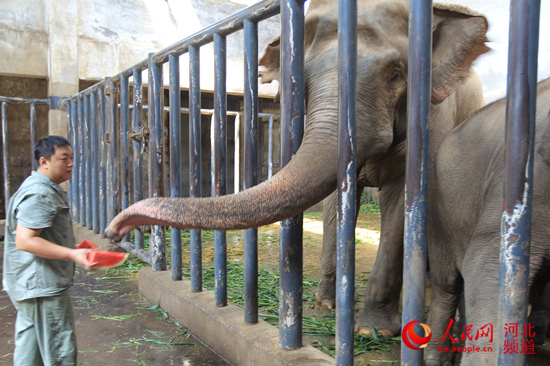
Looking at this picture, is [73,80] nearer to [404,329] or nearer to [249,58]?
[249,58]

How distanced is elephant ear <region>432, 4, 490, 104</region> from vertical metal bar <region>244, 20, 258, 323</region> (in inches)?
46.2

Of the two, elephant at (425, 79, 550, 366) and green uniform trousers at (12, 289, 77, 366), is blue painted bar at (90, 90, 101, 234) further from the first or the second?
elephant at (425, 79, 550, 366)

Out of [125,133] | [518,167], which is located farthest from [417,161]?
[125,133]

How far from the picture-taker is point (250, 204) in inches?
71.6

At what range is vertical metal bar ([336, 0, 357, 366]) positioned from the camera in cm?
169

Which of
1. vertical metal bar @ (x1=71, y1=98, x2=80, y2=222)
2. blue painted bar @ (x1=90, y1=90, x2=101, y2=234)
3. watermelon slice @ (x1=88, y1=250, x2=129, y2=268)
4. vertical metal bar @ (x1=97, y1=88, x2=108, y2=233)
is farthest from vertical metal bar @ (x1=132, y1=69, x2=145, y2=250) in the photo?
watermelon slice @ (x1=88, y1=250, x2=129, y2=268)

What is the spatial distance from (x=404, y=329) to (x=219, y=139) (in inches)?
64.3

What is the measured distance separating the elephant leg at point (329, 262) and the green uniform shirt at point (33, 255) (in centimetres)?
195

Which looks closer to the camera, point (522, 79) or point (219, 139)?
point (522, 79)

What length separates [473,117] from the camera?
7.79 feet

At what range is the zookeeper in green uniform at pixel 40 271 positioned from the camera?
2.05m

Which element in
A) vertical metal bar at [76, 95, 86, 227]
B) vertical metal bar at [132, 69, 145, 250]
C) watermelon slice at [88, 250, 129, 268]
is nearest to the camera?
watermelon slice at [88, 250, 129, 268]

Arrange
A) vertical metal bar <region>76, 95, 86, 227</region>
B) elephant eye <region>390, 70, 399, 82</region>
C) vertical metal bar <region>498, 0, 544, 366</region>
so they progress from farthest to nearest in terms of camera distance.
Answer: vertical metal bar <region>76, 95, 86, 227</region> → elephant eye <region>390, 70, 399, 82</region> → vertical metal bar <region>498, 0, 544, 366</region>

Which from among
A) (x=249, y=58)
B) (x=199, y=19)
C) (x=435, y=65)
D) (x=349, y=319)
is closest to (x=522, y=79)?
(x=349, y=319)
